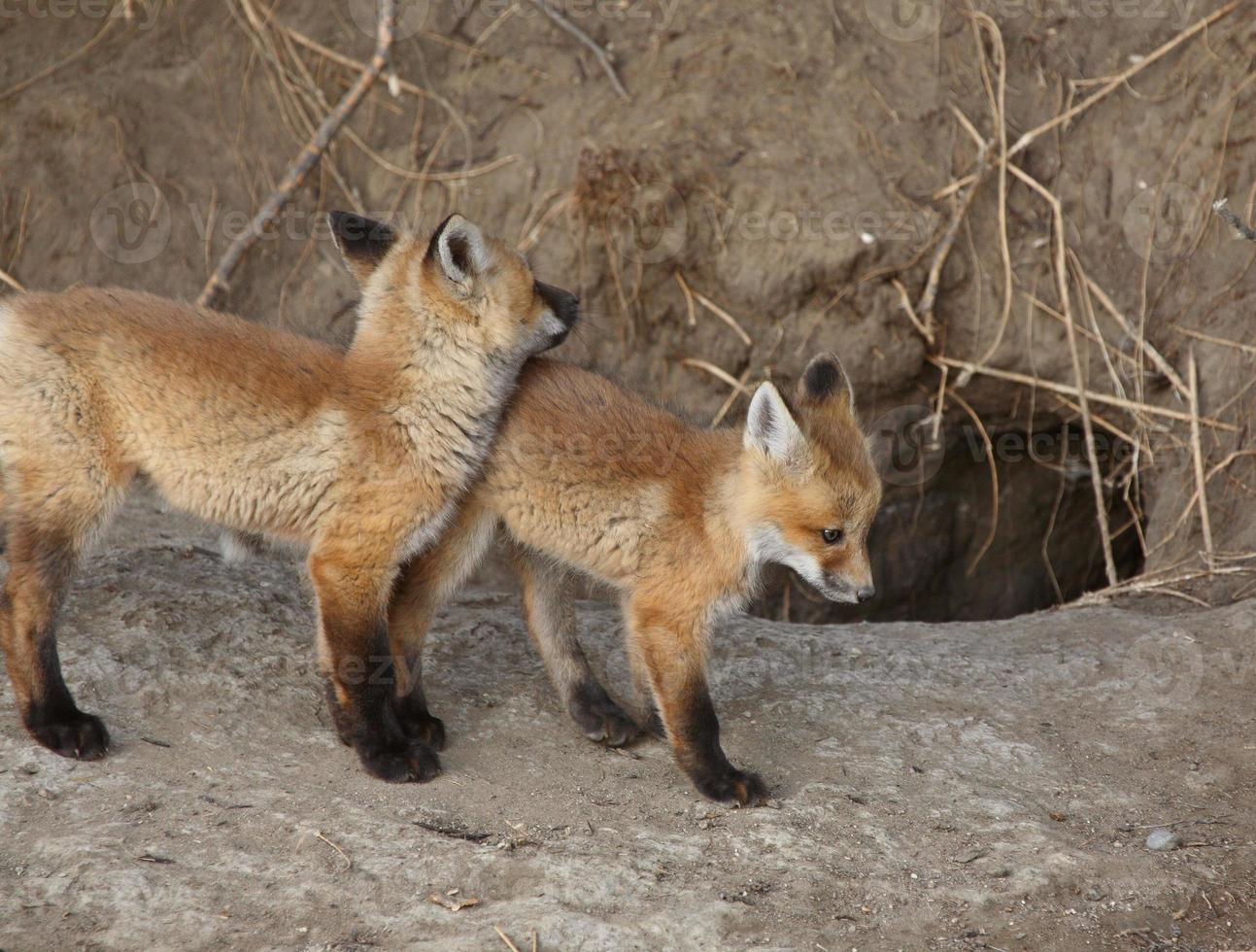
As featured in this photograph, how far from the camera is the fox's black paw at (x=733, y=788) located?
13.8 feet

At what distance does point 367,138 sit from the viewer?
7566mm

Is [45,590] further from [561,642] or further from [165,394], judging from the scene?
[561,642]

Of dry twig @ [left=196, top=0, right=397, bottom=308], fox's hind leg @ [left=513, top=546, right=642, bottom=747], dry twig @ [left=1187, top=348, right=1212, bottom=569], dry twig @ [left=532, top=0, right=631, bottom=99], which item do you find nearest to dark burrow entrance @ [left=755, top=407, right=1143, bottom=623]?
dry twig @ [left=1187, top=348, right=1212, bottom=569]

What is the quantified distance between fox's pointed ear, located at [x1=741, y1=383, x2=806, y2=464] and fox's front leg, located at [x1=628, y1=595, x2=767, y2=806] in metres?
0.68

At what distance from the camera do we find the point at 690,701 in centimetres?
429

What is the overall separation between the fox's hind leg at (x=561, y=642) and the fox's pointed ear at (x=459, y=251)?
121 centimetres

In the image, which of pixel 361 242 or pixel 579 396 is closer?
pixel 579 396

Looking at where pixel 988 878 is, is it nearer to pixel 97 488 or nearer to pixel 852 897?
pixel 852 897

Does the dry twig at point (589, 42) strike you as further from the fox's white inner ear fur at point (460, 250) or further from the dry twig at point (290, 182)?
the fox's white inner ear fur at point (460, 250)

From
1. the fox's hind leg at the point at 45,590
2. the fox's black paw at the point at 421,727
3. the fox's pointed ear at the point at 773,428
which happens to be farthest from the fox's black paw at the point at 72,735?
the fox's pointed ear at the point at 773,428

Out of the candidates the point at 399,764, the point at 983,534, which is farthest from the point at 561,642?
the point at 983,534

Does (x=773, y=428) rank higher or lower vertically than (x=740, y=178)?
lower

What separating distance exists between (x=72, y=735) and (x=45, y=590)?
514mm

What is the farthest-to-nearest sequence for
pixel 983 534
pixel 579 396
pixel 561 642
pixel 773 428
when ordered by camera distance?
pixel 983 534 → pixel 561 642 → pixel 579 396 → pixel 773 428
